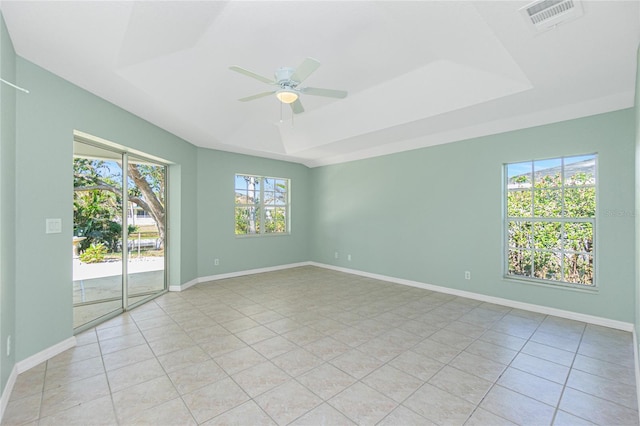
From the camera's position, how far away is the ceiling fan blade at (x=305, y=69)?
89.9 inches

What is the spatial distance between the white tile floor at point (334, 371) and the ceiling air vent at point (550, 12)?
2.75 m

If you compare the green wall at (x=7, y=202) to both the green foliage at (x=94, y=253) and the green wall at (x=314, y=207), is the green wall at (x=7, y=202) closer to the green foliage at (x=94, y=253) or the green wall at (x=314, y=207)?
the green wall at (x=314, y=207)

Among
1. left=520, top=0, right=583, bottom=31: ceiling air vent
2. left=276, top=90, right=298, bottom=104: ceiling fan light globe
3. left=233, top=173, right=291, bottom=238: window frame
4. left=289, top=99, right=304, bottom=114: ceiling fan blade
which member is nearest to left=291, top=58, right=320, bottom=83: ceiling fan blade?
left=276, top=90, right=298, bottom=104: ceiling fan light globe

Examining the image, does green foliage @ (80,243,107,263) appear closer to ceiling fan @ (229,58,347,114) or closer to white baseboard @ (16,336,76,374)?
white baseboard @ (16,336,76,374)

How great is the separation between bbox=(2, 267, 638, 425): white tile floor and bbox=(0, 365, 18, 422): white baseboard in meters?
0.04

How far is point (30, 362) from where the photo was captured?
242 cm

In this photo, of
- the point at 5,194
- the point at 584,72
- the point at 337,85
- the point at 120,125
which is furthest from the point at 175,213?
the point at 584,72

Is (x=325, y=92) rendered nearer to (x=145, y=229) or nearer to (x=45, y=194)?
(x=45, y=194)

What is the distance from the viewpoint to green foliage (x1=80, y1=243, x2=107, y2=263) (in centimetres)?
334

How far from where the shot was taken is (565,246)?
12.4ft

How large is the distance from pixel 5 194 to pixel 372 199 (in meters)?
5.17

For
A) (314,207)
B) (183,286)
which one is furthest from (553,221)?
(183,286)

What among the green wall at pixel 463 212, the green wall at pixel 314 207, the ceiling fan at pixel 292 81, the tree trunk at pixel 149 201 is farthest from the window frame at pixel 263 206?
the ceiling fan at pixel 292 81

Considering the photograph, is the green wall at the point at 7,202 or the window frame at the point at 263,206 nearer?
the green wall at the point at 7,202
